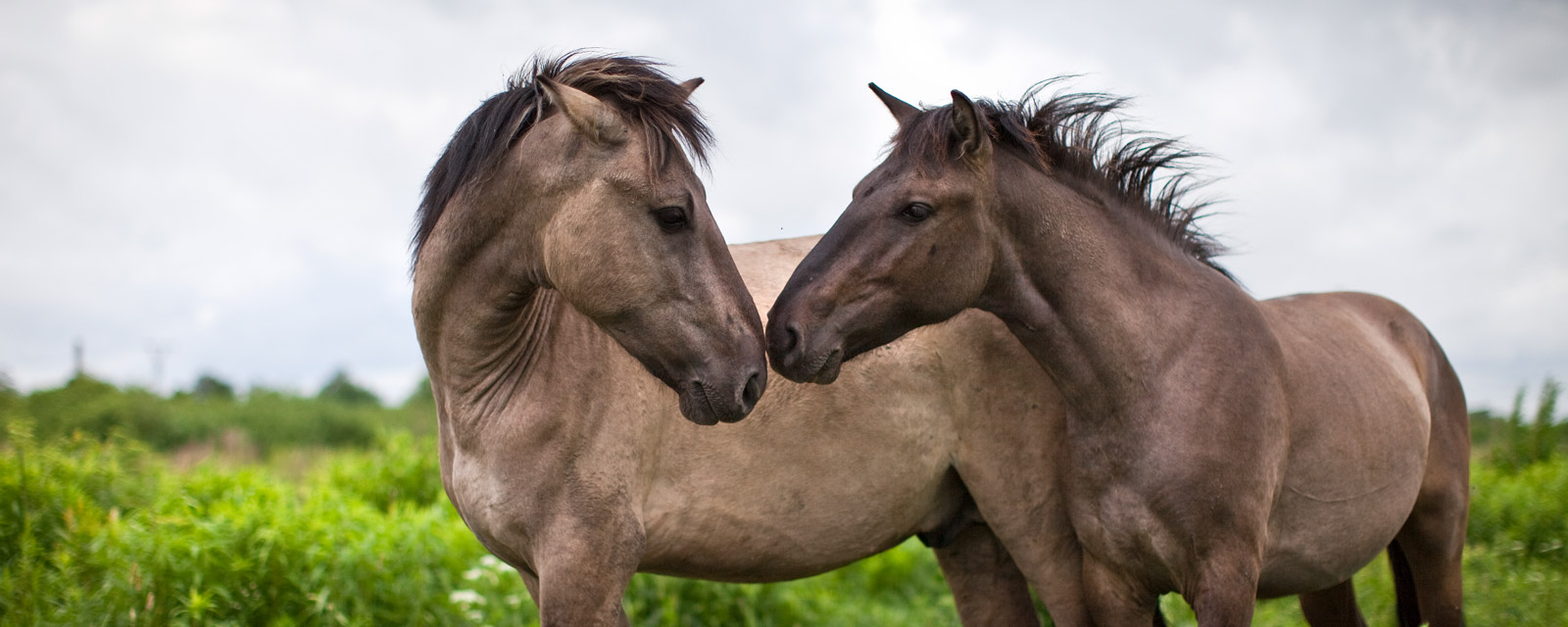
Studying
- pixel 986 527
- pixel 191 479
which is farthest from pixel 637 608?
pixel 191 479

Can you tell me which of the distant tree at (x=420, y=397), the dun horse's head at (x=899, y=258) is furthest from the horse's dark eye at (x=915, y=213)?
the distant tree at (x=420, y=397)

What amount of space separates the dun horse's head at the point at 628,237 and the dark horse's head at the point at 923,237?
20 centimetres

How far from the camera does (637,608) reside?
6.83 m

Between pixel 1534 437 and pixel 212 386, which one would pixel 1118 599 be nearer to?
pixel 1534 437

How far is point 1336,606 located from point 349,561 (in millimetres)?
5371

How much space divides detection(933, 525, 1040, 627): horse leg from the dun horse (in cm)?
32

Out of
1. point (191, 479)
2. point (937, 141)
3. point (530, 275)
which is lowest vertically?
point (191, 479)

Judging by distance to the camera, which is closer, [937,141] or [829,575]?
[937,141]

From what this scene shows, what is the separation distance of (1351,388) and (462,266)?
3330 mm

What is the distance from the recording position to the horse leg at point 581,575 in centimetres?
310

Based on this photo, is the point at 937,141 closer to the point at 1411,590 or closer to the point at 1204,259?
the point at 1204,259

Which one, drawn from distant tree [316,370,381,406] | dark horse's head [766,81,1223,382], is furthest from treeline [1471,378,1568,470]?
distant tree [316,370,381,406]

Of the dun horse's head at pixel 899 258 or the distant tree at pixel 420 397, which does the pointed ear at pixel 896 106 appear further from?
the distant tree at pixel 420 397

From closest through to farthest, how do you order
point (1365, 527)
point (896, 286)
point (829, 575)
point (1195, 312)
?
point (896, 286), point (1195, 312), point (1365, 527), point (829, 575)
